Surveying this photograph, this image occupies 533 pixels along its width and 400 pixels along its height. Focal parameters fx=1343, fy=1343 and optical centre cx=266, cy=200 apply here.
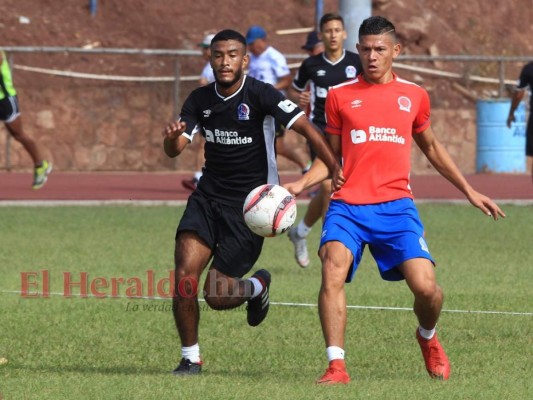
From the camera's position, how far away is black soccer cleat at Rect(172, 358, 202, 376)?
26.2ft

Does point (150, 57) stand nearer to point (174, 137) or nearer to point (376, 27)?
point (174, 137)

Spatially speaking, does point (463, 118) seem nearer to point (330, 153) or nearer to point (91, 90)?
point (91, 90)

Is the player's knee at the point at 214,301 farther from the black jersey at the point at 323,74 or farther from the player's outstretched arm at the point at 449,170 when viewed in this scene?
the black jersey at the point at 323,74

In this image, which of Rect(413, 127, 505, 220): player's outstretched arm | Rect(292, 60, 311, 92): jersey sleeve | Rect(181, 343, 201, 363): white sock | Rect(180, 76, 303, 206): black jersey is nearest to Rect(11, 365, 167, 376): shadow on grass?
Rect(181, 343, 201, 363): white sock

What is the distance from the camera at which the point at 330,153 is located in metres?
7.91

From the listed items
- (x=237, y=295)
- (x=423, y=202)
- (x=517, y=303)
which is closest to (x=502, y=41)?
(x=423, y=202)

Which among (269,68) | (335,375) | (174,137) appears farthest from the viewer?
(269,68)

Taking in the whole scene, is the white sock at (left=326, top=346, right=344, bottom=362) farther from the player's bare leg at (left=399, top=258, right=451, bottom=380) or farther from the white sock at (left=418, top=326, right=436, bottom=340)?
the white sock at (left=418, top=326, right=436, bottom=340)

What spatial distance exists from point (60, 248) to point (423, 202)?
7107 mm

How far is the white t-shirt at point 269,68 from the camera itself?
19.3m

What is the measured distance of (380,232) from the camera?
7.78 metres

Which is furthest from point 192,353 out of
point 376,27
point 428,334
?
point 376,27

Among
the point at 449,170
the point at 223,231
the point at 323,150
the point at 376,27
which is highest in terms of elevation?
the point at 376,27

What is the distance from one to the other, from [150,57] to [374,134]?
21.5m
